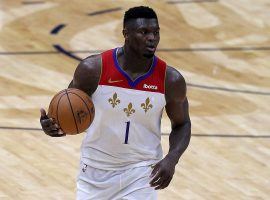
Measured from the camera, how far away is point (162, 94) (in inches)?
281

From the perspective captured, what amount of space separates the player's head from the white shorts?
973 millimetres

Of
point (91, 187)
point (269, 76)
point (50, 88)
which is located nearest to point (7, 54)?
point (50, 88)

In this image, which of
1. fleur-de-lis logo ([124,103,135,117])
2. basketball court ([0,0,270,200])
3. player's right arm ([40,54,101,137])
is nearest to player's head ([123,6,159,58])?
player's right arm ([40,54,101,137])

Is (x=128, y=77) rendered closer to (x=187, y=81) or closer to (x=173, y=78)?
(x=173, y=78)

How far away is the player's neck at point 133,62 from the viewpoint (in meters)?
7.07

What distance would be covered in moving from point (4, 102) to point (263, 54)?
5.08m

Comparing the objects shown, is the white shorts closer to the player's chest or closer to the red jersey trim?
the player's chest

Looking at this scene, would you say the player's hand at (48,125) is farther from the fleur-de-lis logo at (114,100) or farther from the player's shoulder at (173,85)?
the player's shoulder at (173,85)

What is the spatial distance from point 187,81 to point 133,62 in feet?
24.0

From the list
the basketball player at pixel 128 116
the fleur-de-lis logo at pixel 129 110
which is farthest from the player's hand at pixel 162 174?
the fleur-de-lis logo at pixel 129 110

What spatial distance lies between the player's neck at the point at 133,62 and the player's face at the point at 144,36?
0.10 meters

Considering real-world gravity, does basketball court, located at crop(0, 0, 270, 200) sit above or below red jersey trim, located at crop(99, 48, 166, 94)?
below

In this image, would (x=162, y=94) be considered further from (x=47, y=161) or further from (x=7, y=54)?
(x=7, y=54)

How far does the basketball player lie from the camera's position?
7059mm
